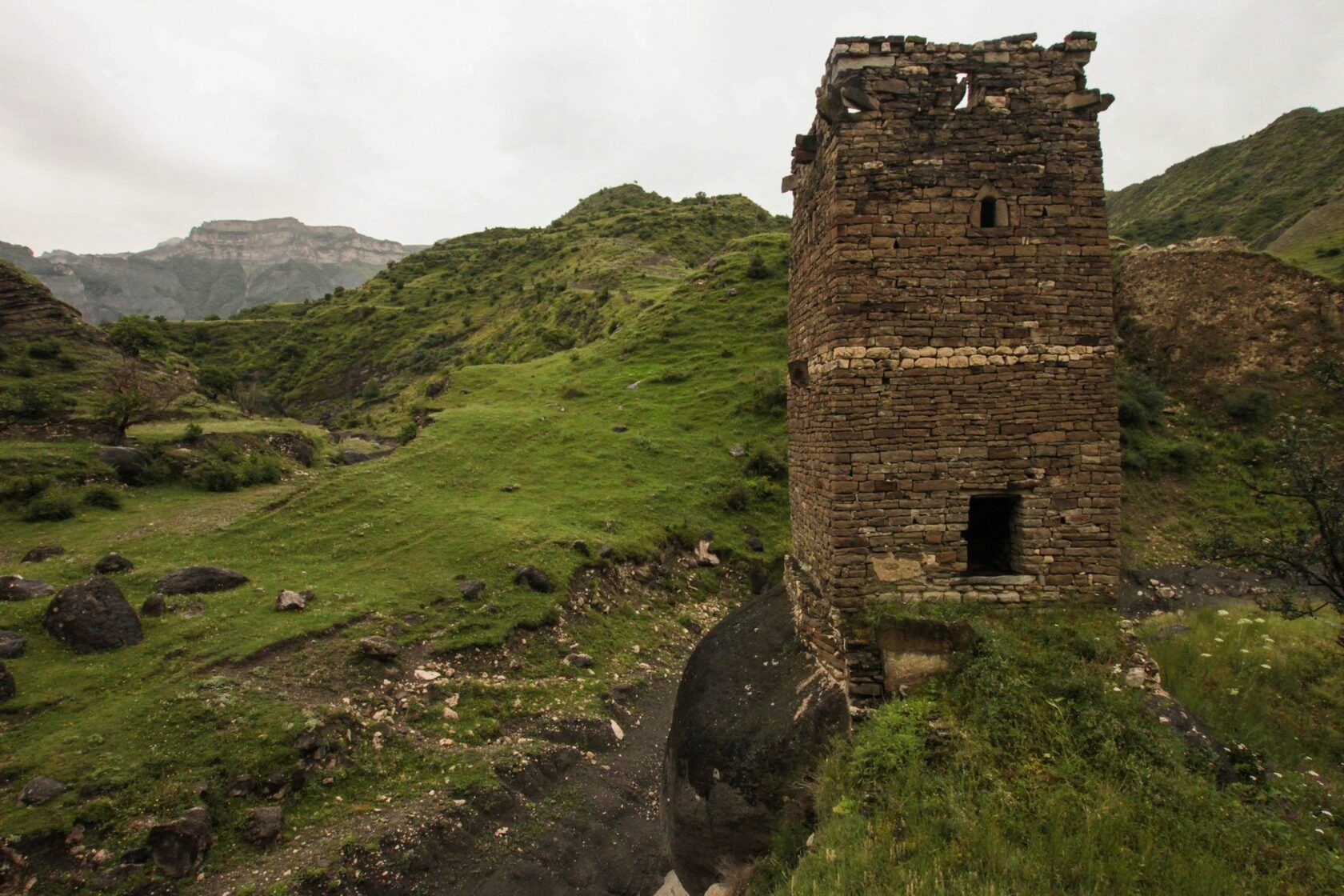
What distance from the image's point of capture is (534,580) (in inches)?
599

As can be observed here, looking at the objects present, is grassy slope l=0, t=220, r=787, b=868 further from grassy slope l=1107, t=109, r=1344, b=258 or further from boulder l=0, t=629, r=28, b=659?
grassy slope l=1107, t=109, r=1344, b=258

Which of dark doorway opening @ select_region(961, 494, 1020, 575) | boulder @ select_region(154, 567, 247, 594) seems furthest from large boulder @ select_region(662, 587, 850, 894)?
boulder @ select_region(154, 567, 247, 594)

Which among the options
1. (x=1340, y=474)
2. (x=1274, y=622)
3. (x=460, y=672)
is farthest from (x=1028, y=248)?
(x=460, y=672)

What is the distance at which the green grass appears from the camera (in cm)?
439

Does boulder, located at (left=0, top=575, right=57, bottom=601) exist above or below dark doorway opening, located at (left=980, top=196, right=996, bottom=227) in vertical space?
below

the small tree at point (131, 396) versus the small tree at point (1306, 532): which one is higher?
the small tree at point (131, 396)

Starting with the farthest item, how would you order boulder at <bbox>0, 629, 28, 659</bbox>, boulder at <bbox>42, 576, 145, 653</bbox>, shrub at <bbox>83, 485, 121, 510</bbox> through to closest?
shrub at <bbox>83, 485, 121, 510</bbox>
boulder at <bbox>42, 576, 145, 653</bbox>
boulder at <bbox>0, 629, 28, 659</bbox>

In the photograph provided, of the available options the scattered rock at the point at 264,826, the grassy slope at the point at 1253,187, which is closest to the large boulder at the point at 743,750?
the scattered rock at the point at 264,826

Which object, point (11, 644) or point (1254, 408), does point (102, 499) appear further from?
point (1254, 408)

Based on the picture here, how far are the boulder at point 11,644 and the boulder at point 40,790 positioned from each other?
3500 mm

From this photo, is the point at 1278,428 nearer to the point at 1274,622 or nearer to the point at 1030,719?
the point at 1274,622

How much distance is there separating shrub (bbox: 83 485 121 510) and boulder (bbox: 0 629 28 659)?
24.9 ft

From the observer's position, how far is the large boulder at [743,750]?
6.86 metres

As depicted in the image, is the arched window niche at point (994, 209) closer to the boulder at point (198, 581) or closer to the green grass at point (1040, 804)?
the green grass at point (1040, 804)
